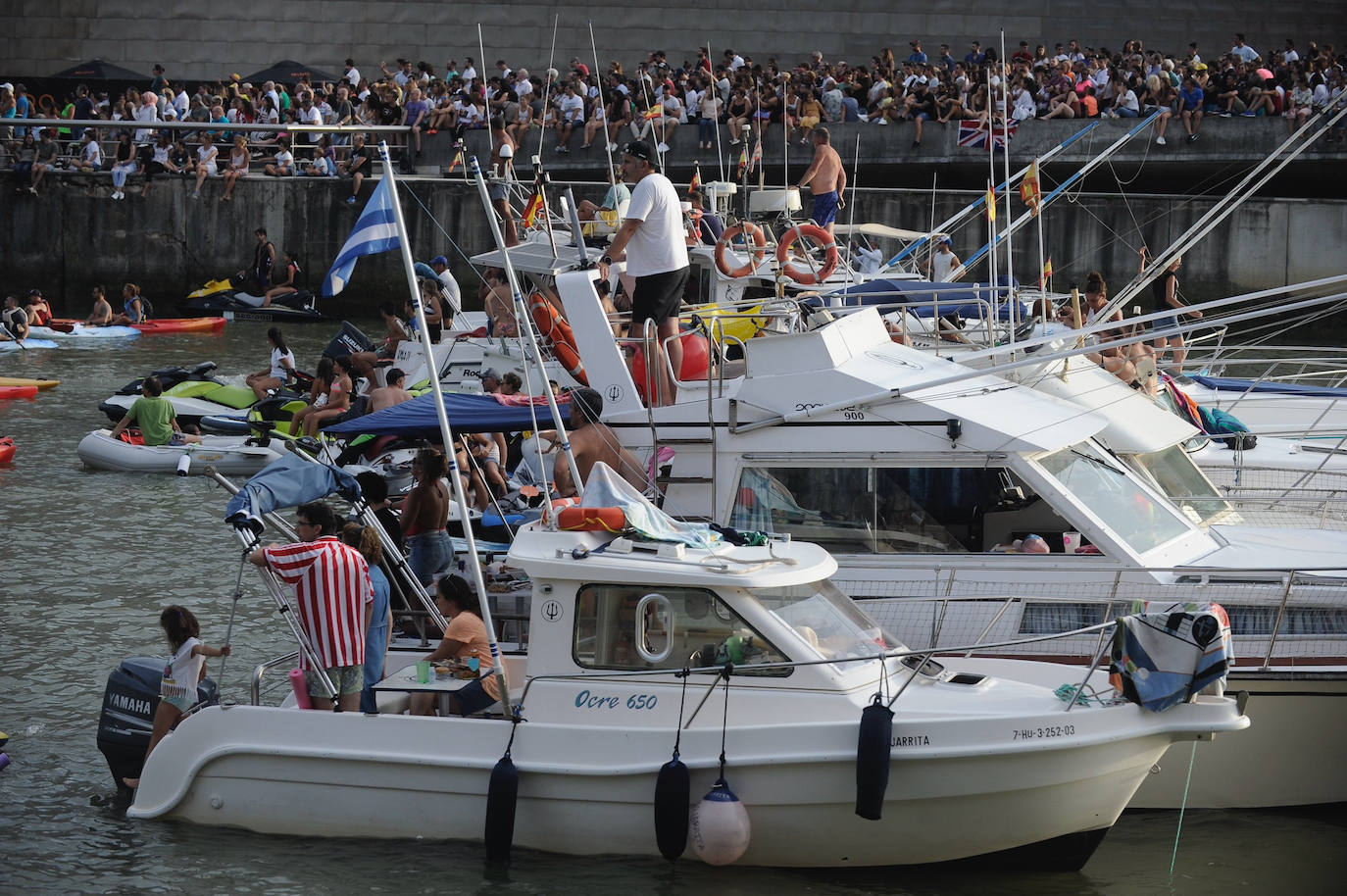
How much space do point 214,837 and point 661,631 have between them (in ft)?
8.66

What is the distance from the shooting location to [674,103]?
33531 millimetres

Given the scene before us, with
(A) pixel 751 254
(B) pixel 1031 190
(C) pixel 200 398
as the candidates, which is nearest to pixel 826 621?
(B) pixel 1031 190

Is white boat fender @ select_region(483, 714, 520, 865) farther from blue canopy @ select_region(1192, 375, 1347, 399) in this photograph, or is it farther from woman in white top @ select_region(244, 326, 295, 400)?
woman in white top @ select_region(244, 326, 295, 400)

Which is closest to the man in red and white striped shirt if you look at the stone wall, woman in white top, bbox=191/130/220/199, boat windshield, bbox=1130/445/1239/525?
boat windshield, bbox=1130/445/1239/525

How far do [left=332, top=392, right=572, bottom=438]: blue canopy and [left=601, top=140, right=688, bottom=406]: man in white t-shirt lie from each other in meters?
1.15

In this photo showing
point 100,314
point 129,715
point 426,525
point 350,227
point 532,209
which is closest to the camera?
point 129,715

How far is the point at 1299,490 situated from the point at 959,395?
3.16 m

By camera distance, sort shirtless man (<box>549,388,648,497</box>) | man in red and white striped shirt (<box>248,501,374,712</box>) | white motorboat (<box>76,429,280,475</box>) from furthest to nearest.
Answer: white motorboat (<box>76,429,280,475</box>) < shirtless man (<box>549,388,648,497</box>) < man in red and white striped shirt (<box>248,501,374,712</box>)

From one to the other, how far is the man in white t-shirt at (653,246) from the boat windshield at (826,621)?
3.06m

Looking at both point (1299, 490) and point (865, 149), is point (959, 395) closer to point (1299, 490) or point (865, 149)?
point (1299, 490)

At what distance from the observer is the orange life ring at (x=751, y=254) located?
16.9m

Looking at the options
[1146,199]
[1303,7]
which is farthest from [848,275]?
[1303,7]

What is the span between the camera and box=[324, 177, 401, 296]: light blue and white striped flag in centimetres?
820

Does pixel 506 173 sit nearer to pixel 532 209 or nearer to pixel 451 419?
pixel 532 209
